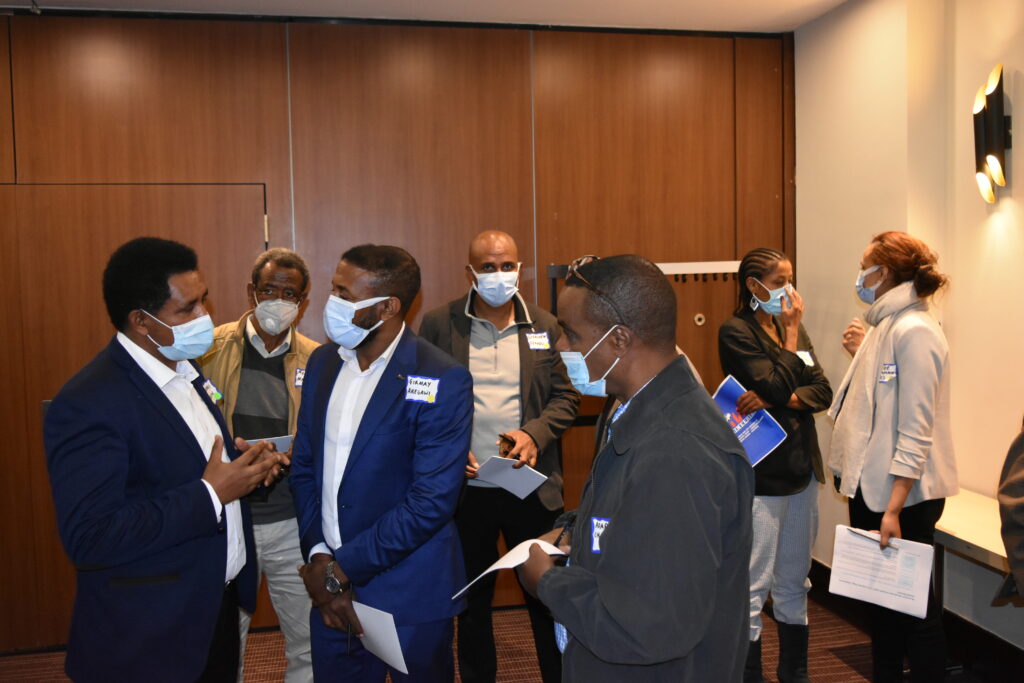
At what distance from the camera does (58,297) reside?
159 inches

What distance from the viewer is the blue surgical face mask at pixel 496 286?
3.24 m

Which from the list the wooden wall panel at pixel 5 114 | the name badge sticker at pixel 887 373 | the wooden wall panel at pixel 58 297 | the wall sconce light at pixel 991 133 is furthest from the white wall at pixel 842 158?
the wooden wall panel at pixel 5 114

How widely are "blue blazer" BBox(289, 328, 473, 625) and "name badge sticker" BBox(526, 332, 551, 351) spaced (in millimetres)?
1028

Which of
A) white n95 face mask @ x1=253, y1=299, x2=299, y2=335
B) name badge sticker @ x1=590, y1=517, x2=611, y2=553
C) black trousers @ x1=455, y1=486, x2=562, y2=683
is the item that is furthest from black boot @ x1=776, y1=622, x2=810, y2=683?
white n95 face mask @ x1=253, y1=299, x2=299, y2=335

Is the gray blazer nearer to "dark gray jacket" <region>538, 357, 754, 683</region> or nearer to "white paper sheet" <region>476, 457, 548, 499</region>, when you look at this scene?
"white paper sheet" <region>476, 457, 548, 499</region>

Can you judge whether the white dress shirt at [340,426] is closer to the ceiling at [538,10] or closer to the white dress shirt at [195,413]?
the white dress shirt at [195,413]

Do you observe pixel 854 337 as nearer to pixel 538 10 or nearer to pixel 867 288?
pixel 867 288

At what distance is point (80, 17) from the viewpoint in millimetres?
3988

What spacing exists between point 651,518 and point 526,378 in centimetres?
189

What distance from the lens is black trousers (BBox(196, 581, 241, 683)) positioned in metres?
1.98

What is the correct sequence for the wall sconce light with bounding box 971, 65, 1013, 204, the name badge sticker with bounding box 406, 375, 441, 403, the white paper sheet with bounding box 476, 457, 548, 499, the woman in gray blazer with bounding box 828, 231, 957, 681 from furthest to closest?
the wall sconce light with bounding box 971, 65, 1013, 204 < the woman in gray blazer with bounding box 828, 231, 957, 681 < the white paper sheet with bounding box 476, 457, 548, 499 < the name badge sticker with bounding box 406, 375, 441, 403

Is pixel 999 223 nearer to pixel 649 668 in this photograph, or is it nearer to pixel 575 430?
pixel 575 430

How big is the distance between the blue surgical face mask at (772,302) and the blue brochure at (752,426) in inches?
15.9

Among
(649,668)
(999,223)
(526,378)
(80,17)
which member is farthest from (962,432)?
(80,17)
